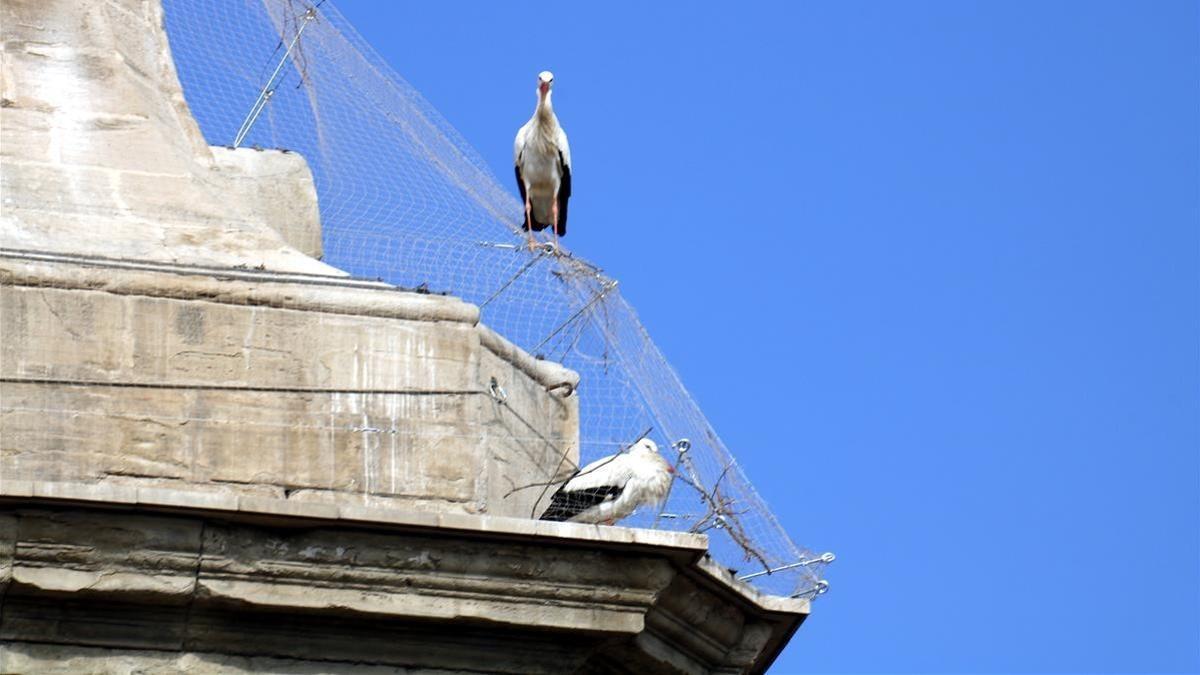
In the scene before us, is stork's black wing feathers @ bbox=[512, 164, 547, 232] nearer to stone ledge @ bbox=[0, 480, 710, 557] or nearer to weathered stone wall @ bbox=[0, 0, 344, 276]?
weathered stone wall @ bbox=[0, 0, 344, 276]

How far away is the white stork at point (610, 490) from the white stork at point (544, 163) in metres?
7.08

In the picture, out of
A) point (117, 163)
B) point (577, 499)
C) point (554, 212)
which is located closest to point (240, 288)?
point (117, 163)

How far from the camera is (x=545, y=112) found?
77.8 feet

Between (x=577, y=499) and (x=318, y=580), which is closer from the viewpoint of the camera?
(x=318, y=580)

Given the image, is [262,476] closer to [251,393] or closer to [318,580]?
[251,393]

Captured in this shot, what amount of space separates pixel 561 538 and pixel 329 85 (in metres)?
4.43

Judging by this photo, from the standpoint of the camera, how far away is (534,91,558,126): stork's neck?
77.7 feet

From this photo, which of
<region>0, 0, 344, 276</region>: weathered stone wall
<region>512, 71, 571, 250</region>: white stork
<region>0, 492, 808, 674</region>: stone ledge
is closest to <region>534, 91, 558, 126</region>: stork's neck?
<region>512, 71, 571, 250</region>: white stork

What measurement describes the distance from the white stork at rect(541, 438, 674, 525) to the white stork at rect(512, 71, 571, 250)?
708 cm

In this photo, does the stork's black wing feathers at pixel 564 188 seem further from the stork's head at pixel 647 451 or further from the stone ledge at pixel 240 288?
the stone ledge at pixel 240 288

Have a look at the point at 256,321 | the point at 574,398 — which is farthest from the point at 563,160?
the point at 256,321

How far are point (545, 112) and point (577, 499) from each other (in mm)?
8402

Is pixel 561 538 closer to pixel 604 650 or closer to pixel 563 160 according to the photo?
pixel 604 650

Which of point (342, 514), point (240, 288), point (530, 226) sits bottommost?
point (342, 514)
